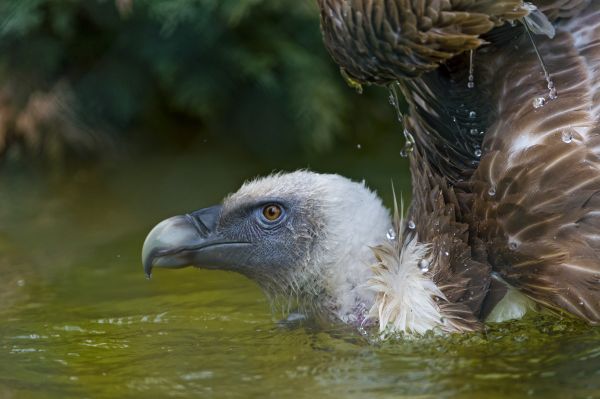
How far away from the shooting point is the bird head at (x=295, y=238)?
13.7 ft

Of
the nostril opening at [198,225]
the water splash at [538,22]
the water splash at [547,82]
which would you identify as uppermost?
the water splash at [538,22]

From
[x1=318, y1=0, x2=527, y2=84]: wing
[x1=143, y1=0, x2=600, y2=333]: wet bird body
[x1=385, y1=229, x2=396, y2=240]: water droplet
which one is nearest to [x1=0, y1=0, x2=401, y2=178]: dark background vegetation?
[x1=385, y1=229, x2=396, y2=240]: water droplet

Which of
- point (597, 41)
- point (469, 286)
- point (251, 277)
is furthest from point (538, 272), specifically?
point (251, 277)

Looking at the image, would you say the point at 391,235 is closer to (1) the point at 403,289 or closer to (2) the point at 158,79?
(1) the point at 403,289

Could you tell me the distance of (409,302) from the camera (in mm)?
3828

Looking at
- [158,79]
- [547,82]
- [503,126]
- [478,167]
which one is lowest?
[478,167]

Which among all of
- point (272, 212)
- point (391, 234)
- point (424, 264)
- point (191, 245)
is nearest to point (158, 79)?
point (272, 212)

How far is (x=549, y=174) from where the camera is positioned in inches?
145

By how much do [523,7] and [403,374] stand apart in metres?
1.13

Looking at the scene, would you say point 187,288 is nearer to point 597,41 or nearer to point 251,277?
point 251,277

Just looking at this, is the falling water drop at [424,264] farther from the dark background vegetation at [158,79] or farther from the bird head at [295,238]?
the dark background vegetation at [158,79]

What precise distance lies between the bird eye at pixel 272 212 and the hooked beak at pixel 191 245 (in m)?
0.13

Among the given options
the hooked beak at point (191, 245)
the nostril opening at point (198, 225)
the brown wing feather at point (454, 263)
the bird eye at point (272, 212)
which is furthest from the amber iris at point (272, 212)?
the brown wing feather at point (454, 263)

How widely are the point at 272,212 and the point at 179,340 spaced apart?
1.86 ft
